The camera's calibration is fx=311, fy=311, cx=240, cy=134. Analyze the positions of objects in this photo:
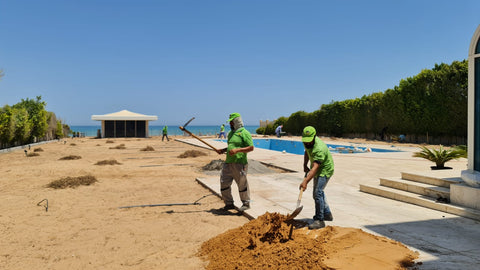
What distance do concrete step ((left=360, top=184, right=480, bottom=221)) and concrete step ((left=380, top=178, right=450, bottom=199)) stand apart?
0.36 ft

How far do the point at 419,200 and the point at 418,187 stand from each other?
48 cm

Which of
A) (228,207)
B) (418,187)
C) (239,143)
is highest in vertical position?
(239,143)

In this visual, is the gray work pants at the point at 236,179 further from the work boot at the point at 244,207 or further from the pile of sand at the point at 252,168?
the pile of sand at the point at 252,168

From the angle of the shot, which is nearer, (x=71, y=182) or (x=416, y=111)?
(x=71, y=182)

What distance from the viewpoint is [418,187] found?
6.00 metres

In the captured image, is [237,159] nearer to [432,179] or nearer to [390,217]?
[390,217]

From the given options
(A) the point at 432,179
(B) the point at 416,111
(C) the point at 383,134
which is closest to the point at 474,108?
(A) the point at 432,179

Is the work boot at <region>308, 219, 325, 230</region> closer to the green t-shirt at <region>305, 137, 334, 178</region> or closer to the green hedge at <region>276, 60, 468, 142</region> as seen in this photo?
the green t-shirt at <region>305, 137, 334, 178</region>

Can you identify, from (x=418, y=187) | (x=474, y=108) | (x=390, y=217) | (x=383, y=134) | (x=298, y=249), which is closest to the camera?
(x=298, y=249)

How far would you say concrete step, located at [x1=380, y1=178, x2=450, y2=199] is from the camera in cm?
550

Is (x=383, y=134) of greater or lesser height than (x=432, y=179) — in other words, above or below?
above

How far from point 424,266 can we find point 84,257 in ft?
12.2

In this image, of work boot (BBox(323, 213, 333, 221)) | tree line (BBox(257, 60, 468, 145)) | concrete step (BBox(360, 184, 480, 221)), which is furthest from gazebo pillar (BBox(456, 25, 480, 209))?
tree line (BBox(257, 60, 468, 145))

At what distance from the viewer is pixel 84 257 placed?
12.3ft
